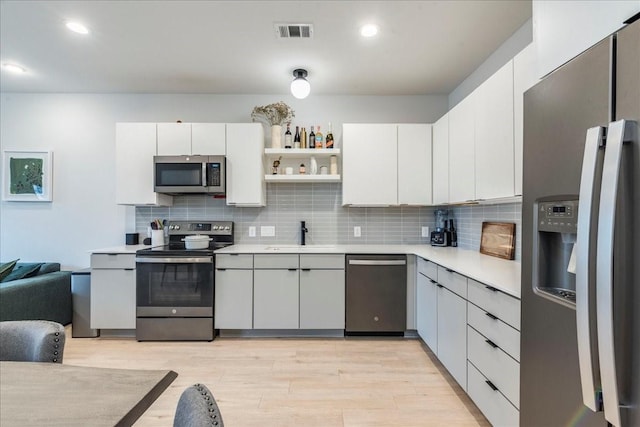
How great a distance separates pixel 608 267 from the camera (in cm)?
79

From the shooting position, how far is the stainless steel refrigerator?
792 mm

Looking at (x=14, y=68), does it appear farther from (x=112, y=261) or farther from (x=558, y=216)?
(x=558, y=216)

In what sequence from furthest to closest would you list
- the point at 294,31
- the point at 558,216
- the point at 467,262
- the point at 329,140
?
1. the point at 329,140
2. the point at 294,31
3. the point at 467,262
4. the point at 558,216

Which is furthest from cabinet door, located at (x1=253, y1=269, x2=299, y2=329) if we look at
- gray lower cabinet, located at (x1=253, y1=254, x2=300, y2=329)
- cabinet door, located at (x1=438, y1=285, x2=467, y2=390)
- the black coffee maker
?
the black coffee maker

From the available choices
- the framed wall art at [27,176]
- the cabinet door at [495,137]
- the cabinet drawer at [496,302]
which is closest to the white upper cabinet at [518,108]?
the cabinet door at [495,137]

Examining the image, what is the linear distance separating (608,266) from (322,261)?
7.99 ft

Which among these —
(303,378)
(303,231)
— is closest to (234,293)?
(303,231)

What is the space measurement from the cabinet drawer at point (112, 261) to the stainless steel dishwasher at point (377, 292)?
2122 millimetres

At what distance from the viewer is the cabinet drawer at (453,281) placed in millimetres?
2029

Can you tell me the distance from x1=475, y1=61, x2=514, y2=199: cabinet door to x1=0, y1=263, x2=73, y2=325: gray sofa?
13.1 feet

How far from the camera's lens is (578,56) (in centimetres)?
101

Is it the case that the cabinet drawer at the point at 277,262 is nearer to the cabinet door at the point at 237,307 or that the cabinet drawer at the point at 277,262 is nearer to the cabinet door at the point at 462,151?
the cabinet door at the point at 237,307

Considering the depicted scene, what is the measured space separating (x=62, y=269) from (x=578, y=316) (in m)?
4.61

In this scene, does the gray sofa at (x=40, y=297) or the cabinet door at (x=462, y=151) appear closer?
the cabinet door at (x=462, y=151)
